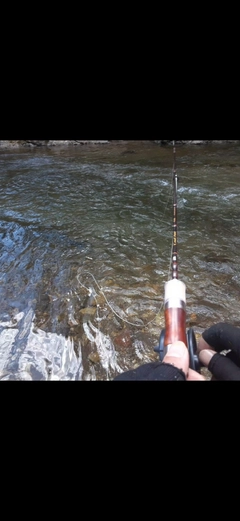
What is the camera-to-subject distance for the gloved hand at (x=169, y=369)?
1820 millimetres

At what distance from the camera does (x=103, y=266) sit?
4535 mm

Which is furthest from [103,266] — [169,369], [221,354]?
[169,369]

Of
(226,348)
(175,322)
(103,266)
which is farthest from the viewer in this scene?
(103,266)

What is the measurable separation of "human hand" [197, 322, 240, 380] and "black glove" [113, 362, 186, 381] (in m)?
0.46

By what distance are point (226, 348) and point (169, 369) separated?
0.71m

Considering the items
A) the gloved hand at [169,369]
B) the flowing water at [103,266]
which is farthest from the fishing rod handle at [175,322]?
the flowing water at [103,266]

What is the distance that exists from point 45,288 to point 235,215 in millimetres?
4050

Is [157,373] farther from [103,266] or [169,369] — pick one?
[103,266]

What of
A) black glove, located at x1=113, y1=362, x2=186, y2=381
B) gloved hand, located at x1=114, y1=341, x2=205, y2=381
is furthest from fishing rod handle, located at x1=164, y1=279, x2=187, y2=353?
black glove, located at x1=113, y1=362, x2=186, y2=381

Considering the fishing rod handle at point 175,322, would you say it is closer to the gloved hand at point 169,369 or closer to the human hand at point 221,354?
the gloved hand at point 169,369

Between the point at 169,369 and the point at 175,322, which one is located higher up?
the point at 175,322

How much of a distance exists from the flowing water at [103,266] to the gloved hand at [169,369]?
2.91 ft
